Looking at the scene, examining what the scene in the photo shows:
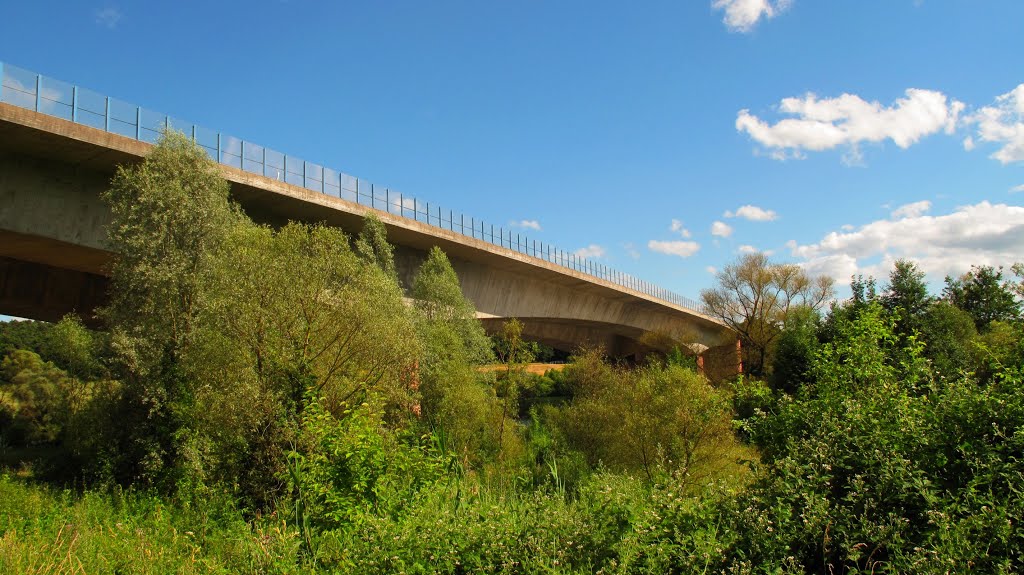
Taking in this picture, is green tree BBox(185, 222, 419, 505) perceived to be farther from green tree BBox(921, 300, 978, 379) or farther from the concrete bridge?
green tree BBox(921, 300, 978, 379)

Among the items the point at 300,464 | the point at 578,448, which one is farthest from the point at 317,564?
the point at 578,448

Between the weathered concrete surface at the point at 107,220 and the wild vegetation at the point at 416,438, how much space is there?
0.99m

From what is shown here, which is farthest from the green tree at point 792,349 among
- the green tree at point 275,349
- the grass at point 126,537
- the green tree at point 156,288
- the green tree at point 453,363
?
the grass at point 126,537

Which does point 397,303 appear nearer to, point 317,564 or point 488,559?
point 317,564

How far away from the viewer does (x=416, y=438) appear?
10.2m

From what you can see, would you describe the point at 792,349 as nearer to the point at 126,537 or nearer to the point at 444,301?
the point at 444,301

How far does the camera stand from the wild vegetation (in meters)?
5.62

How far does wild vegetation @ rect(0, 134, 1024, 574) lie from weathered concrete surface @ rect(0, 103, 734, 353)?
0.99m

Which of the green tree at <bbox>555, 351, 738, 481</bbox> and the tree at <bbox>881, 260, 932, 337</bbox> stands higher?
the tree at <bbox>881, 260, 932, 337</bbox>

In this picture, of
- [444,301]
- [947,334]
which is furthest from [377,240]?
[947,334]

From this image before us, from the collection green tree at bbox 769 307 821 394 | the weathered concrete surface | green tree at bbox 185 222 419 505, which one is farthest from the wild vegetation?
the weathered concrete surface

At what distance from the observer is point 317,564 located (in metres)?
7.75

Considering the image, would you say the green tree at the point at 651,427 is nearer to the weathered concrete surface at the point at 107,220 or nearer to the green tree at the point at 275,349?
the weathered concrete surface at the point at 107,220

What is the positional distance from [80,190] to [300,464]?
1455 cm
